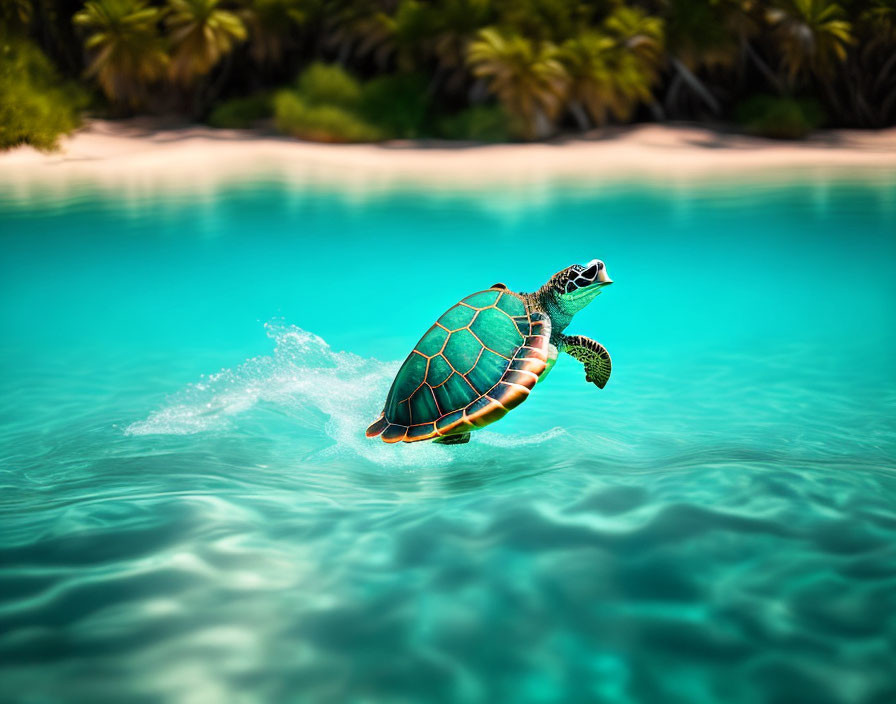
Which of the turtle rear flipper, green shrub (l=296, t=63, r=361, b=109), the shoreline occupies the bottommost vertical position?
the shoreline

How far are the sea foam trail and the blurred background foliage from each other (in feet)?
42.4

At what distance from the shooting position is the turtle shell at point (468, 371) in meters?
4.08

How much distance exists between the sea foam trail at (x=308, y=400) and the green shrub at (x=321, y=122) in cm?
1279

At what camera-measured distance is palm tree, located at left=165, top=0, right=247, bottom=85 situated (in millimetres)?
18734

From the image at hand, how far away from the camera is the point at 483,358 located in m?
4.19

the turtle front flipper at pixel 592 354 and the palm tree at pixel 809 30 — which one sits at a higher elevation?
the palm tree at pixel 809 30

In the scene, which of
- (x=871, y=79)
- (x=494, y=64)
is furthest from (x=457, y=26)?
(x=871, y=79)

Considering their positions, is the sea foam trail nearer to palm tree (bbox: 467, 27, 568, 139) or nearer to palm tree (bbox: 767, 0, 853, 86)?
palm tree (bbox: 467, 27, 568, 139)

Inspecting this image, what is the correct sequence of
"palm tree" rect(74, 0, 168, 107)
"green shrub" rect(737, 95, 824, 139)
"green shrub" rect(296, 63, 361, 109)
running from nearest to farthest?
"green shrub" rect(737, 95, 824, 139) → "palm tree" rect(74, 0, 168, 107) → "green shrub" rect(296, 63, 361, 109)

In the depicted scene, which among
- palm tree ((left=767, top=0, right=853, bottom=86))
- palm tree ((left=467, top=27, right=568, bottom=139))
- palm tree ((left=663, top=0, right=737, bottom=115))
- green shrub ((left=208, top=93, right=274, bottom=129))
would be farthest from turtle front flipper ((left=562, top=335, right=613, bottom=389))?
green shrub ((left=208, top=93, right=274, bottom=129))

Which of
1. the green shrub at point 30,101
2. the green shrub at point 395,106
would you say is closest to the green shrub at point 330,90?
the green shrub at point 395,106

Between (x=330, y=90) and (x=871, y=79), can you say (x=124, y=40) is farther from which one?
(x=871, y=79)

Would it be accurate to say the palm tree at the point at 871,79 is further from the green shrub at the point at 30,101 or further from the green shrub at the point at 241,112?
the green shrub at the point at 30,101

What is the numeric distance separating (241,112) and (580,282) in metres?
18.4
